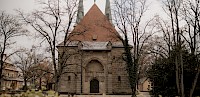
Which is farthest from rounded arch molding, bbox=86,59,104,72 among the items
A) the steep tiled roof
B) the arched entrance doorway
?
the steep tiled roof

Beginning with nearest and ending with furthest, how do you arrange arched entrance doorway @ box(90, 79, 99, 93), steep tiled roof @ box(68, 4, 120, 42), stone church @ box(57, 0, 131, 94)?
stone church @ box(57, 0, 131, 94) < arched entrance doorway @ box(90, 79, 99, 93) < steep tiled roof @ box(68, 4, 120, 42)

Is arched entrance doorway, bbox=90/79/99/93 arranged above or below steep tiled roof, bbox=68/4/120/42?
below

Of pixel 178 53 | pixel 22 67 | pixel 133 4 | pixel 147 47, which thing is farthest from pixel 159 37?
pixel 22 67

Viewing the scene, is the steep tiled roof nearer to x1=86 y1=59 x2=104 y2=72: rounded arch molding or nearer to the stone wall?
the stone wall

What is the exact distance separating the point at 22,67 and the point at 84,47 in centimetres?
1473

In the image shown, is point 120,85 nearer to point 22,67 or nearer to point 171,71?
point 171,71

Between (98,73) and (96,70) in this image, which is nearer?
(98,73)

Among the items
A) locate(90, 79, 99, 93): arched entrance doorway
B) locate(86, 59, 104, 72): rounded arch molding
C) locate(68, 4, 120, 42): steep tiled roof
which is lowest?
locate(90, 79, 99, 93): arched entrance doorway

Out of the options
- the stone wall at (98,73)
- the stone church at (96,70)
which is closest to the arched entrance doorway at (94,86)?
the stone church at (96,70)

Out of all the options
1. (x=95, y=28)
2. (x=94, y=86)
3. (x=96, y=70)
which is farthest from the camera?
(x=95, y=28)

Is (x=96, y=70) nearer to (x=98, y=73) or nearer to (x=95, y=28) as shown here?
(x=98, y=73)

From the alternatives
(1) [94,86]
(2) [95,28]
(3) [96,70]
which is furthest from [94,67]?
(2) [95,28]

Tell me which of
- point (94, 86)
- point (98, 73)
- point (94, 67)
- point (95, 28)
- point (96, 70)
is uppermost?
point (95, 28)

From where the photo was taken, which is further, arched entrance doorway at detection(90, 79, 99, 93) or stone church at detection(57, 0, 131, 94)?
arched entrance doorway at detection(90, 79, 99, 93)
